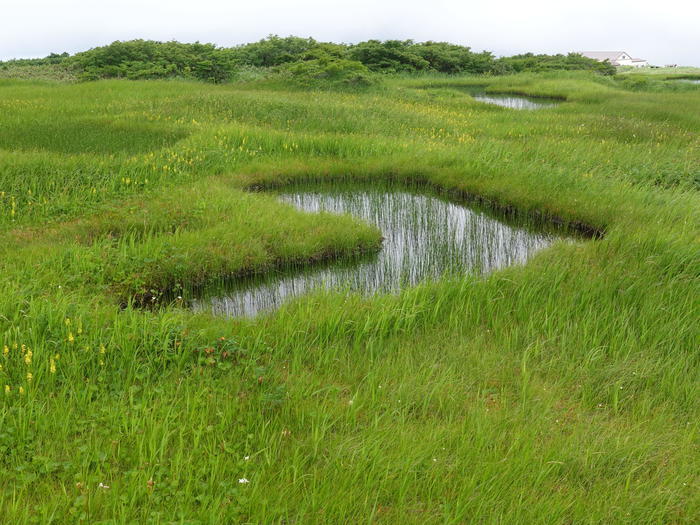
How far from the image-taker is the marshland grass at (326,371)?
338 cm

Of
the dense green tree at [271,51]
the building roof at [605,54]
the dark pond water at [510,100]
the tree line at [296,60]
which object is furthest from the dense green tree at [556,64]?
the building roof at [605,54]

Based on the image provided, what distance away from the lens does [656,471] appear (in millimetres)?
3695

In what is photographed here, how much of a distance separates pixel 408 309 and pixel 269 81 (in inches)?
967

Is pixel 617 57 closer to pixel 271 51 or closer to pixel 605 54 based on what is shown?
pixel 605 54

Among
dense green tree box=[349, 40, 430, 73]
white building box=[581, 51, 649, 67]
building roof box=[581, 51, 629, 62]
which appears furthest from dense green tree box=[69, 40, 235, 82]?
building roof box=[581, 51, 629, 62]

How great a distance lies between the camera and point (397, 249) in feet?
29.7

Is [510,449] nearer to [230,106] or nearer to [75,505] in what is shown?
[75,505]

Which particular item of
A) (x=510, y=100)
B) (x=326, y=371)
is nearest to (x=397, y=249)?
(x=326, y=371)

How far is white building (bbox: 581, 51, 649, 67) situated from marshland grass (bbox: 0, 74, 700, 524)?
102809 millimetres

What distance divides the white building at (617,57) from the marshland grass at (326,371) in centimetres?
10281

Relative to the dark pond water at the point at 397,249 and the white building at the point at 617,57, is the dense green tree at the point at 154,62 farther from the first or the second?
the white building at the point at 617,57

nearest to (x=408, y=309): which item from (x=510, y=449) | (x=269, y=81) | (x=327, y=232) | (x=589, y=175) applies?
(x=510, y=449)

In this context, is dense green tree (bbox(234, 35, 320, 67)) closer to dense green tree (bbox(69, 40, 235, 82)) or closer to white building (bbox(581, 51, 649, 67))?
dense green tree (bbox(69, 40, 235, 82))

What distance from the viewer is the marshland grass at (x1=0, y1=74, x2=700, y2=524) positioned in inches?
133
